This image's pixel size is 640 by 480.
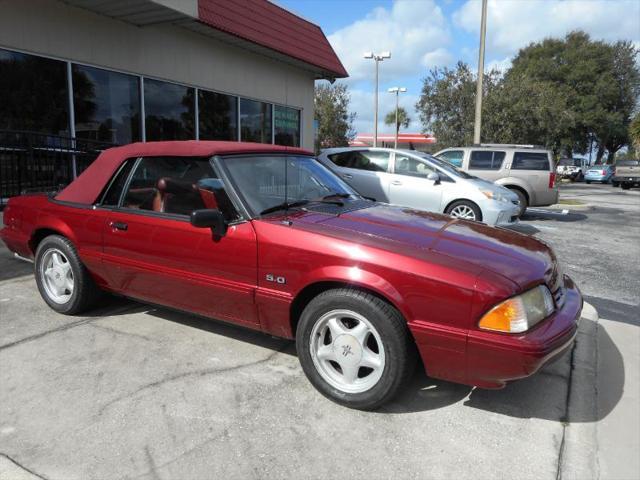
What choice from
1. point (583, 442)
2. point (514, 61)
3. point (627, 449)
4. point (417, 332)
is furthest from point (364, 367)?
point (514, 61)

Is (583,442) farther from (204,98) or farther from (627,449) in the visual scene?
(204,98)

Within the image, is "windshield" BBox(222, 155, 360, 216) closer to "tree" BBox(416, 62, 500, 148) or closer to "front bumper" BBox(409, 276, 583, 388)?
"front bumper" BBox(409, 276, 583, 388)

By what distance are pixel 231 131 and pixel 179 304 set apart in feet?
29.8

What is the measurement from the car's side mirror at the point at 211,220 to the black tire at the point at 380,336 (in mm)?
773

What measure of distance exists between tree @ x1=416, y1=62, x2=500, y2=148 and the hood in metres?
20.1

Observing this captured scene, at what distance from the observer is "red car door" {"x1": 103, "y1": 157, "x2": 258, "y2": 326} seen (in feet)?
10.6

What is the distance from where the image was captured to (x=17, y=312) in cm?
432

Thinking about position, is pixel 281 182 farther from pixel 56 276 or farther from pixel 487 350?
pixel 56 276

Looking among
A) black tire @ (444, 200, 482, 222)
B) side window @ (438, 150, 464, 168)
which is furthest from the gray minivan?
black tire @ (444, 200, 482, 222)

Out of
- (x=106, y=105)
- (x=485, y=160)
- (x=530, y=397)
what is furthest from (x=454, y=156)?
(x=530, y=397)

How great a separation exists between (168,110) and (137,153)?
684 cm

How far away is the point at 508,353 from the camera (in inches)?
98.0

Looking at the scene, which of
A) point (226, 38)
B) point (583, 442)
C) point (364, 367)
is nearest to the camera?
point (583, 442)

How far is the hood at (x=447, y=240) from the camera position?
9.16ft
